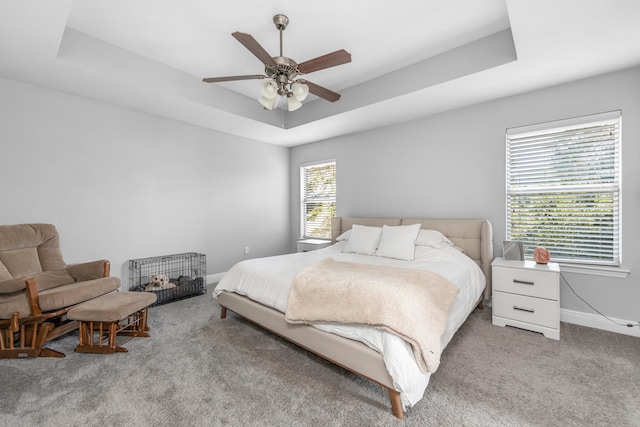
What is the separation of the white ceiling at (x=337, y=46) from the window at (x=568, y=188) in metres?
0.54

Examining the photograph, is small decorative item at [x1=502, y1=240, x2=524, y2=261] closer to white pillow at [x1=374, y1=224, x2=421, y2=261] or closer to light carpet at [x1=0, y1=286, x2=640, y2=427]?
light carpet at [x1=0, y1=286, x2=640, y2=427]

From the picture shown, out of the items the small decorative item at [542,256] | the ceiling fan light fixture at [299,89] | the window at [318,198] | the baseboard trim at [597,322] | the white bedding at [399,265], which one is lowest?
the baseboard trim at [597,322]

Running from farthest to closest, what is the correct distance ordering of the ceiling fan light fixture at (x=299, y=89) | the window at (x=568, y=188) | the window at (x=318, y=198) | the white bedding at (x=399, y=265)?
the window at (x=318, y=198)
the window at (x=568, y=188)
the ceiling fan light fixture at (x=299, y=89)
the white bedding at (x=399, y=265)

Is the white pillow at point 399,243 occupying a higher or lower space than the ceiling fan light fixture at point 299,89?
lower

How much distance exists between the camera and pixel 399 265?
2.76 metres

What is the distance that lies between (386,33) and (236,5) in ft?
4.25

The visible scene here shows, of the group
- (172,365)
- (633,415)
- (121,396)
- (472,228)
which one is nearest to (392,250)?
(472,228)

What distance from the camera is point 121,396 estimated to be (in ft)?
5.72

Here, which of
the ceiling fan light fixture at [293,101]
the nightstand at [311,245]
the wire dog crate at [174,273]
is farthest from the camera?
the nightstand at [311,245]

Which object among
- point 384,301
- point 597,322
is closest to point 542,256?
point 597,322

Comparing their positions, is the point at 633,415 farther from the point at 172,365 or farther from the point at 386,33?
the point at 386,33

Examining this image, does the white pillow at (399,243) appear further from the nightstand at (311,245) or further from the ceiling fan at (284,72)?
the ceiling fan at (284,72)

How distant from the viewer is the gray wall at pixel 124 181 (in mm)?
2846

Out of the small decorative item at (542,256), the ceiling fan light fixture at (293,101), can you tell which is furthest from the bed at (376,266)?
the ceiling fan light fixture at (293,101)
